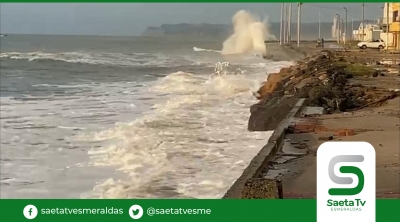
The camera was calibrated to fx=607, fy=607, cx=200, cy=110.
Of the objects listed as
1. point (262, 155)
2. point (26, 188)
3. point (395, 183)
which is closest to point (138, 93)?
point (26, 188)

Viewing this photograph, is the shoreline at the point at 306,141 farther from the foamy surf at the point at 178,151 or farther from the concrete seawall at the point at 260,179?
the foamy surf at the point at 178,151

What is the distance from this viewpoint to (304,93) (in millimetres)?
11195

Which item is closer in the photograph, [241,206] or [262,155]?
[241,206]

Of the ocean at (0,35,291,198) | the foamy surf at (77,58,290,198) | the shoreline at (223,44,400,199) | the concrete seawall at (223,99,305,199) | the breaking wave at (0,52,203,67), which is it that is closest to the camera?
the concrete seawall at (223,99,305,199)

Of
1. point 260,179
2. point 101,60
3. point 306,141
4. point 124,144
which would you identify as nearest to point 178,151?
point 124,144

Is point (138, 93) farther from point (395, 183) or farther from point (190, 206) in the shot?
point (190, 206)

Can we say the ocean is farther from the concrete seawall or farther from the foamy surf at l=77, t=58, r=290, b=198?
the concrete seawall

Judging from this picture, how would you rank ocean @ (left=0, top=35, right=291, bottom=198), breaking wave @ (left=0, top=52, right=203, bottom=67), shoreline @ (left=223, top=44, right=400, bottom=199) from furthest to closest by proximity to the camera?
breaking wave @ (left=0, top=52, right=203, bottom=67)
ocean @ (left=0, top=35, right=291, bottom=198)
shoreline @ (left=223, top=44, right=400, bottom=199)

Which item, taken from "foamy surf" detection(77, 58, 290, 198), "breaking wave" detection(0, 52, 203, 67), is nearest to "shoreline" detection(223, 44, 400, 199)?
"foamy surf" detection(77, 58, 290, 198)

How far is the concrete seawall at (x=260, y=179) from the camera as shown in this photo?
3.94 meters

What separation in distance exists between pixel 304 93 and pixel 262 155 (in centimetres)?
546

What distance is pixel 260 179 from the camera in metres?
4.07

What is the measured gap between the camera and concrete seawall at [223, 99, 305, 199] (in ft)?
12.9

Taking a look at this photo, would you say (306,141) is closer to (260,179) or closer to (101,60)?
(260,179)
